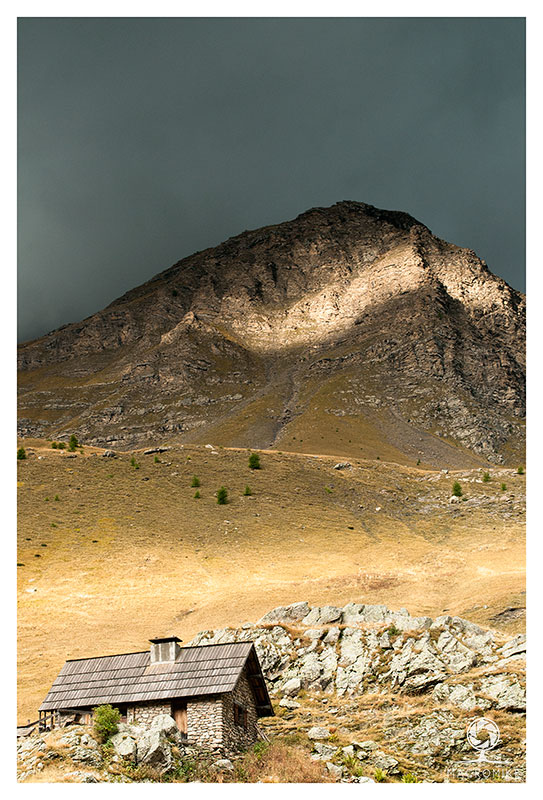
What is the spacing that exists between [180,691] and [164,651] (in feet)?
7.30

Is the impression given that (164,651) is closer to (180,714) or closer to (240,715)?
(180,714)

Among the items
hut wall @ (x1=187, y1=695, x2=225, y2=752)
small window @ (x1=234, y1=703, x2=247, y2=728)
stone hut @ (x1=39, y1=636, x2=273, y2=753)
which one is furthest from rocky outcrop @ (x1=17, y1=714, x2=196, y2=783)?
small window @ (x1=234, y1=703, x2=247, y2=728)

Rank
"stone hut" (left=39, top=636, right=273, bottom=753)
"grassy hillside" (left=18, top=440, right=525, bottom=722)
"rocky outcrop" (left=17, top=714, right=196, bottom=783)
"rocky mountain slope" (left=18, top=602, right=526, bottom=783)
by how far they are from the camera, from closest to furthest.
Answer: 1. "rocky outcrop" (left=17, top=714, right=196, bottom=783)
2. "rocky mountain slope" (left=18, top=602, right=526, bottom=783)
3. "stone hut" (left=39, top=636, right=273, bottom=753)
4. "grassy hillside" (left=18, top=440, right=525, bottom=722)

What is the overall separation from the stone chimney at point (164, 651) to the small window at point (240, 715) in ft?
9.55

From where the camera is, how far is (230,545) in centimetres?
7819

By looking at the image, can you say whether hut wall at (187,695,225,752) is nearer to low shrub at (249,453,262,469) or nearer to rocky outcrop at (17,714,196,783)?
rocky outcrop at (17,714,196,783)

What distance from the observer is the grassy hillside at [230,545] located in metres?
52.3

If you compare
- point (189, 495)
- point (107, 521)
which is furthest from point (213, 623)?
point (189, 495)

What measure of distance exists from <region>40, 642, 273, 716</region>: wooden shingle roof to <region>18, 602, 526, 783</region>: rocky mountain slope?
1.52m

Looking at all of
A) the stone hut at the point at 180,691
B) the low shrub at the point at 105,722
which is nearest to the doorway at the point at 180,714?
the stone hut at the point at 180,691

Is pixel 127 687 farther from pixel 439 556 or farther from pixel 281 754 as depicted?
pixel 439 556

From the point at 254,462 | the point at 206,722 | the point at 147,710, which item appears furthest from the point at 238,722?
the point at 254,462

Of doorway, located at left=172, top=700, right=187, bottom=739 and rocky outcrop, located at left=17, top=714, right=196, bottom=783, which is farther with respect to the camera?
doorway, located at left=172, top=700, right=187, bottom=739

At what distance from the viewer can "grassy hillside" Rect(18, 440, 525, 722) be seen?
52.3 meters
